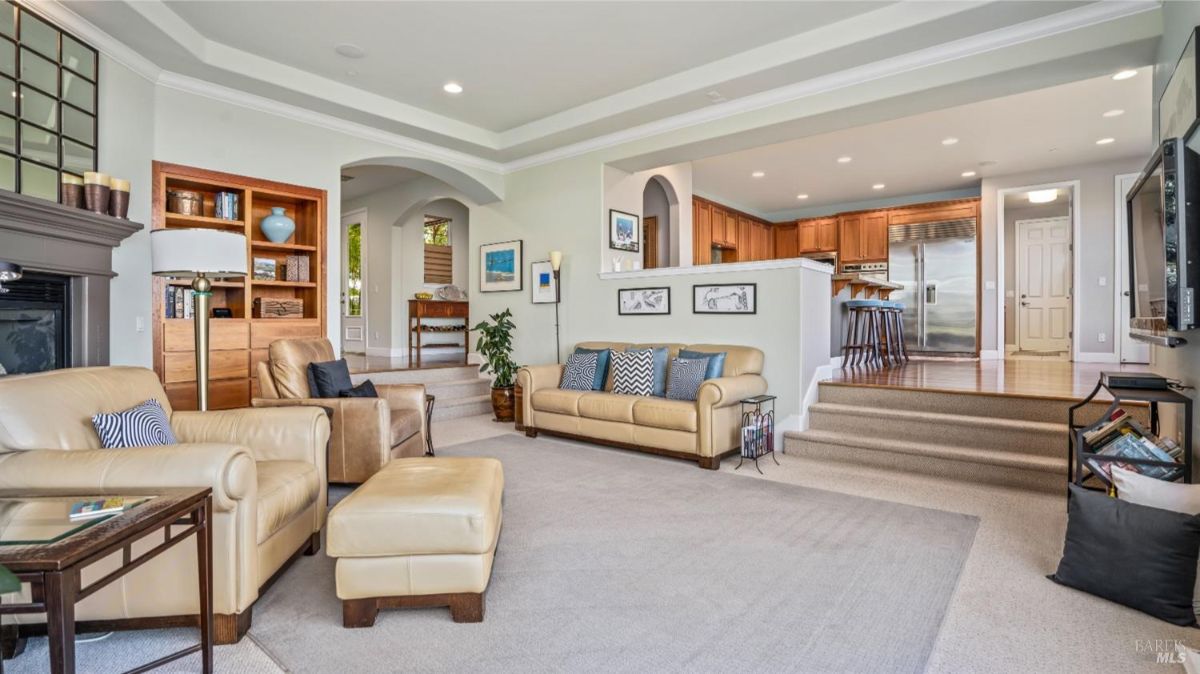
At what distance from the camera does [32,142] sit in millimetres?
3281

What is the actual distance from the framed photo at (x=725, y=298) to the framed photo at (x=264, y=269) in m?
3.77

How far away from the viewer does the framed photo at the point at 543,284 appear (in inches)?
253

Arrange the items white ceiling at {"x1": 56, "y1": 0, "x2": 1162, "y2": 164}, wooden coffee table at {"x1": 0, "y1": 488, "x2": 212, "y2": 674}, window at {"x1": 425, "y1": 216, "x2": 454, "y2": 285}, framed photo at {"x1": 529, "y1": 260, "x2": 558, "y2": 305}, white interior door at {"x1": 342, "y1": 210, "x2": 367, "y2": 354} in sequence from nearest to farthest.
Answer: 1. wooden coffee table at {"x1": 0, "y1": 488, "x2": 212, "y2": 674}
2. white ceiling at {"x1": 56, "y1": 0, "x2": 1162, "y2": 164}
3. framed photo at {"x1": 529, "y1": 260, "x2": 558, "y2": 305}
4. window at {"x1": 425, "y1": 216, "x2": 454, "y2": 285}
5. white interior door at {"x1": 342, "y1": 210, "x2": 367, "y2": 354}

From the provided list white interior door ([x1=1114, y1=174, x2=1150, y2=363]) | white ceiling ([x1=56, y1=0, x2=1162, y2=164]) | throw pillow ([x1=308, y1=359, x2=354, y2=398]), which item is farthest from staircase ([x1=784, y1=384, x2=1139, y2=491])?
white interior door ([x1=1114, y1=174, x2=1150, y2=363])

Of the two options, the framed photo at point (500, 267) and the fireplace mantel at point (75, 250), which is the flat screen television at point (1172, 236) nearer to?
the fireplace mantel at point (75, 250)

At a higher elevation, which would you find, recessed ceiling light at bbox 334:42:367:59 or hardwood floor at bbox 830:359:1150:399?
recessed ceiling light at bbox 334:42:367:59

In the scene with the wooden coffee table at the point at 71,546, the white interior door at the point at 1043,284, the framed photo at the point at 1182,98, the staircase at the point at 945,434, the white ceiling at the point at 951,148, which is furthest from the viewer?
the white interior door at the point at 1043,284

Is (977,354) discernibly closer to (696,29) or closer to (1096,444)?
(1096,444)

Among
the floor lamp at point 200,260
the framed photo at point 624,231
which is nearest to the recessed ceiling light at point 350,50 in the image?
the floor lamp at point 200,260

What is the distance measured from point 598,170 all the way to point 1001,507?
4427 millimetres

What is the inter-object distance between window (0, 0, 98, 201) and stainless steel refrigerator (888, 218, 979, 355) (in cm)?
947

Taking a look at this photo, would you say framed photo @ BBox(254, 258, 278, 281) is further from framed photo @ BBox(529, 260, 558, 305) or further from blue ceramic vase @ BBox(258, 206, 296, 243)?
framed photo @ BBox(529, 260, 558, 305)

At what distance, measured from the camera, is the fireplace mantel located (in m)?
3.03

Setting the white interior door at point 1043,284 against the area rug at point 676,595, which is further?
the white interior door at point 1043,284
